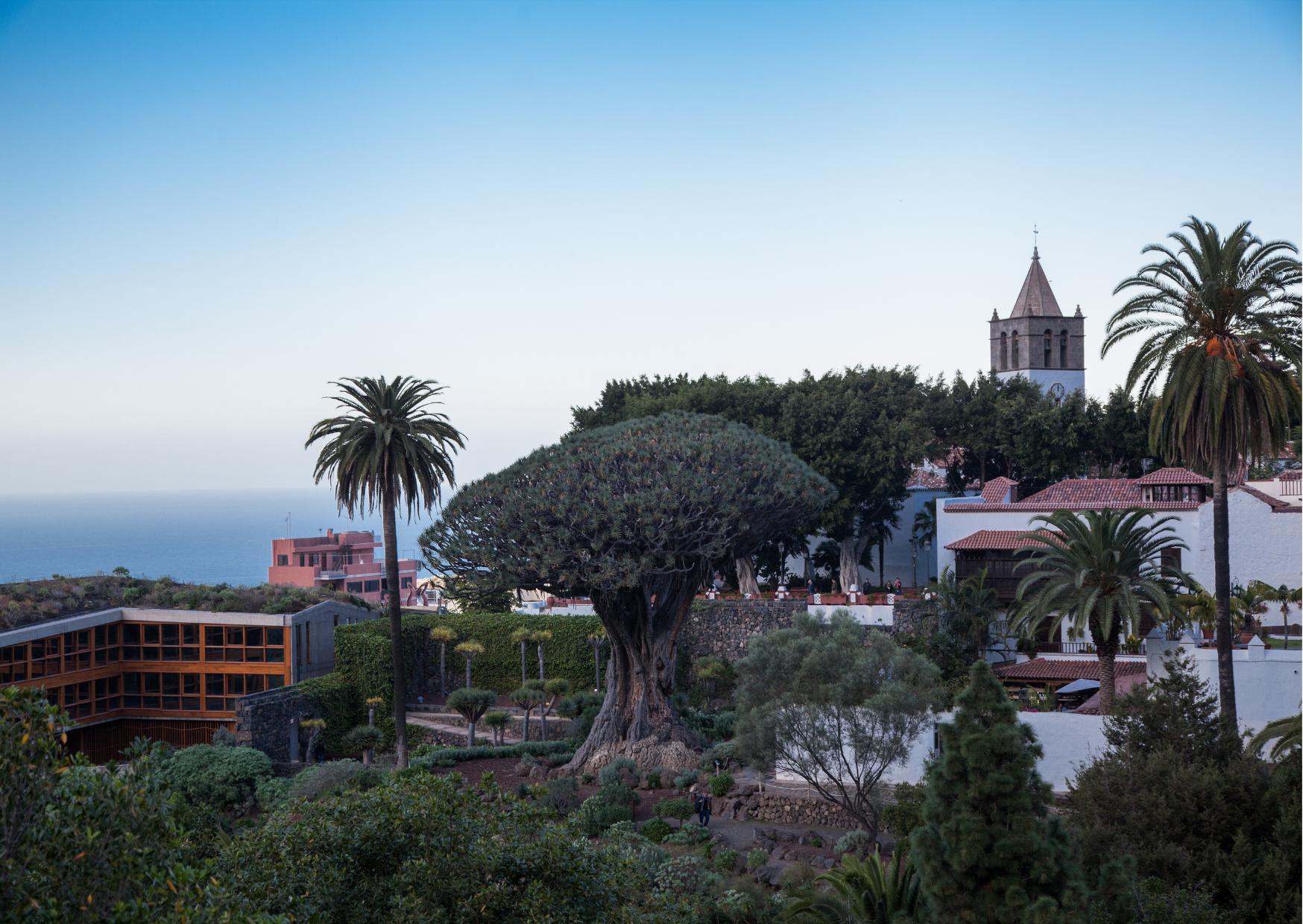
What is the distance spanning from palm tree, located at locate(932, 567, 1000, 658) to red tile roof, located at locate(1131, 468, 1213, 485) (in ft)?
25.8

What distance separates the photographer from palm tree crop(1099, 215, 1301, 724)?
22969 mm

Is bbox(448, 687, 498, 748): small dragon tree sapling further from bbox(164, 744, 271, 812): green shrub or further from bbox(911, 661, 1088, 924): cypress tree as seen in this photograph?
bbox(911, 661, 1088, 924): cypress tree

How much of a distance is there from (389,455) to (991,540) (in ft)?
78.5

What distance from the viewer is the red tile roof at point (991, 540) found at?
129 feet

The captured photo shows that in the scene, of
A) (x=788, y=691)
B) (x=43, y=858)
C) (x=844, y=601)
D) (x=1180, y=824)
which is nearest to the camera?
(x=43, y=858)

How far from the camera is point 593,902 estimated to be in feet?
33.7

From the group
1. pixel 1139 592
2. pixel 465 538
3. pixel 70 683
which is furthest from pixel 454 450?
pixel 1139 592

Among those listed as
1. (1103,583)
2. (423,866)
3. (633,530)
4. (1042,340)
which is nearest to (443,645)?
(633,530)

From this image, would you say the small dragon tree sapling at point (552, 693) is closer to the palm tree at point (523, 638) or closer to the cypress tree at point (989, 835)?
the palm tree at point (523, 638)

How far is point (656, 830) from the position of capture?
75.1 ft

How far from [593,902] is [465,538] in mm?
19013

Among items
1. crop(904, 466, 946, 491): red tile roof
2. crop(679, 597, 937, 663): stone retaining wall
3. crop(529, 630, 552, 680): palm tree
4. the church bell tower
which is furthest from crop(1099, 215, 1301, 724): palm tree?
the church bell tower

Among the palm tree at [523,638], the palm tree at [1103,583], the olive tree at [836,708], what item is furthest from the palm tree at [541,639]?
the palm tree at [1103,583]

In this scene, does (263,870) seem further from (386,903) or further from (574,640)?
(574,640)
